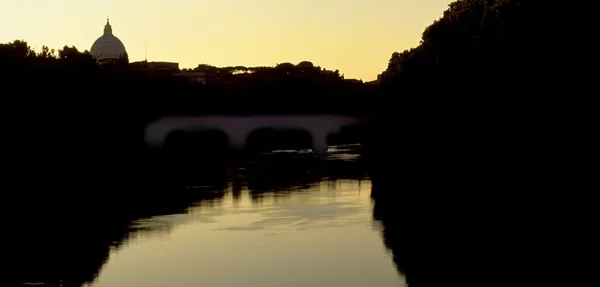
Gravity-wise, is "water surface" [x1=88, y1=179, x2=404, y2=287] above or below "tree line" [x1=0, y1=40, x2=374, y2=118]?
below

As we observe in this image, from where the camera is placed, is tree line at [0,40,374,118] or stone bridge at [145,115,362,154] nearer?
tree line at [0,40,374,118]

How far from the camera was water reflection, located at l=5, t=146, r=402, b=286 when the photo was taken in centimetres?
2847

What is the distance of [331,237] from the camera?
3494 cm

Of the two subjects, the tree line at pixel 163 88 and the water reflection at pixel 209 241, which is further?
the tree line at pixel 163 88

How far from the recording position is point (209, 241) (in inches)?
1366

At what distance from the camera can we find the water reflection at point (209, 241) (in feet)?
93.4

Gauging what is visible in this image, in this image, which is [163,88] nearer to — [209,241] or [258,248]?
[209,241]

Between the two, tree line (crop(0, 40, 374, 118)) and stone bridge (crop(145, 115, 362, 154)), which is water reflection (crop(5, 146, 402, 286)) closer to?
tree line (crop(0, 40, 374, 118))

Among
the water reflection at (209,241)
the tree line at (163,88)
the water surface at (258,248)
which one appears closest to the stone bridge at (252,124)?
the tree line at (163,88)

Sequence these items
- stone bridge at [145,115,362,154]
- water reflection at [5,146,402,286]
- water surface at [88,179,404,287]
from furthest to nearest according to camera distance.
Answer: stone bridge at [145,115,362,154] < water reflection at [5,146,402,286] < water surface at [88,179,404,287]

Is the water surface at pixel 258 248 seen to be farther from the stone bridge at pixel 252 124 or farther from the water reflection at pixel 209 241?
the stone bridge at pixel 252 124

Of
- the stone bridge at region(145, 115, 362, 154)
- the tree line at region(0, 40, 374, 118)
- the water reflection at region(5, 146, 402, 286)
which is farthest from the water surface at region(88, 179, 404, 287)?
the stone bridge at region(145, 115, 362, 154)

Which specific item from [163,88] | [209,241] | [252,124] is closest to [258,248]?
[209,241]

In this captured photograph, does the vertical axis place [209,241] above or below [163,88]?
below
